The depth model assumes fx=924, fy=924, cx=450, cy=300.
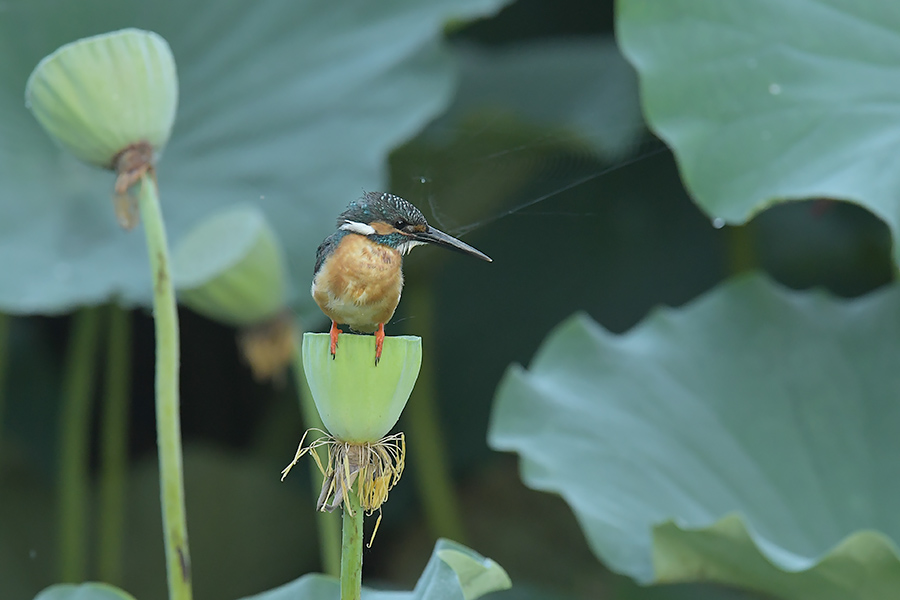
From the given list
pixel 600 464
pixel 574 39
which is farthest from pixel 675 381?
pixel 574 39

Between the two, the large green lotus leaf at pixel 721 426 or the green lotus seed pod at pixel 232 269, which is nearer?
the green lotus seed pod at pixel 232 269

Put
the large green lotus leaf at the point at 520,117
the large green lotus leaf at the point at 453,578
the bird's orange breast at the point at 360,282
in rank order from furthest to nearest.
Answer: the large green lotus leaf at the point at 520,117 < the large green lotus leaf at the point at 453,578 < the bird's orange breast at the point at 360,282

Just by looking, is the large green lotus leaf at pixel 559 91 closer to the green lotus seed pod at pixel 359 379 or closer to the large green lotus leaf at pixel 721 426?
the large green lotus leaf at pixel 721 426

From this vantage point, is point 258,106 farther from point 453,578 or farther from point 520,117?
point 453,578

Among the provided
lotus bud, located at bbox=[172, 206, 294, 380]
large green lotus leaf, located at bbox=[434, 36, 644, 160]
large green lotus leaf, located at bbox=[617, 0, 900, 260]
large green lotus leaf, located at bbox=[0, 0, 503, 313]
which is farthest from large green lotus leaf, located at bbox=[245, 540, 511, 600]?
large green lotus leaf, located at bbox=[434, 36, 644, 160]

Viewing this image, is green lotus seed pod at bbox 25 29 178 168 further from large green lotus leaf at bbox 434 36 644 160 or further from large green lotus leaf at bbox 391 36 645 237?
large green lotus leaf at bbox 434 36 644 160

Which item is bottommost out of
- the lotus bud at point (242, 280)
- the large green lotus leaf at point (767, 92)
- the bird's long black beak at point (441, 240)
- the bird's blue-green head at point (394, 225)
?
the large green lotus leaf at point (767, 92)

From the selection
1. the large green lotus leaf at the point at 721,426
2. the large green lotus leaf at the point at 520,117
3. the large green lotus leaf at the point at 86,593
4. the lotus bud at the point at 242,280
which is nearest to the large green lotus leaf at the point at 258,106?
the large green lotus leaf at the point at 520,117

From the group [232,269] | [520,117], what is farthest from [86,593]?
[520,117]
